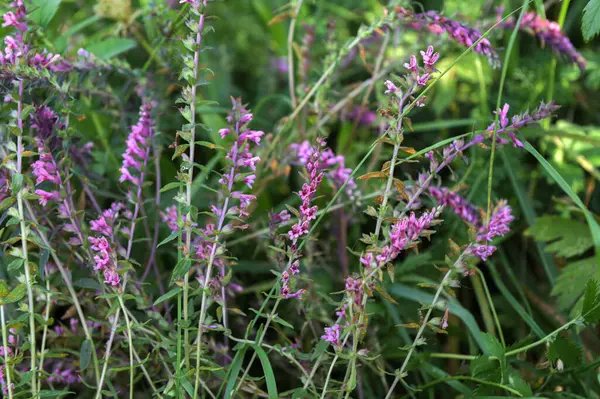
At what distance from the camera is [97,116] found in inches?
73.4

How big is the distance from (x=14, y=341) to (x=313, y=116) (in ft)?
3.40

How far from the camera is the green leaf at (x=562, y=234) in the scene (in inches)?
65.1

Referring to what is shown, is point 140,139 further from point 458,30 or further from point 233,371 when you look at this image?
point 458,30

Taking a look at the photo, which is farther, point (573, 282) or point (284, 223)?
point (573, 282)

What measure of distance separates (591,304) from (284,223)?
0.60 meters

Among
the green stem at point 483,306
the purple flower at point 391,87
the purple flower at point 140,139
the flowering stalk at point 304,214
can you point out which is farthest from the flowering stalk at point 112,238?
the green stem at point 483,306

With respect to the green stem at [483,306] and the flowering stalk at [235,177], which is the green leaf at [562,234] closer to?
the green stem at [483,306]

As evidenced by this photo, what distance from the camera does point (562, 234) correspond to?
66.0 inches

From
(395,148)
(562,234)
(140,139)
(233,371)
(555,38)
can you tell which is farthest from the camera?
(562,234)

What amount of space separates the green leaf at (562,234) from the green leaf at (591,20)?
649 mm

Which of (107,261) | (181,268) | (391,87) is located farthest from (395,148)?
(107,261)

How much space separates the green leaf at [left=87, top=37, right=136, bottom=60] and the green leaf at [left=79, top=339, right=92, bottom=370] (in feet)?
2.61

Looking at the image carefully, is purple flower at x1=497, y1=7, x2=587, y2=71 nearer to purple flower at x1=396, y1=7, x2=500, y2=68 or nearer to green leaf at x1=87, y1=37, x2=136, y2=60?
purple flower at x1=396, y1=7, x2=500, y2=68

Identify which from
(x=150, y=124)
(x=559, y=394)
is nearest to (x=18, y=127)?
(x=150, y=124)
